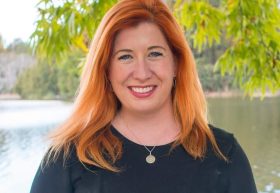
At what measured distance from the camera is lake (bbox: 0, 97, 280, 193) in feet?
26.3

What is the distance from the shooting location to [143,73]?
1244 mm

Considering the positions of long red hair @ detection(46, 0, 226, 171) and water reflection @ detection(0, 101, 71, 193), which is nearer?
long red hair @ detection(46, 0, 226, 171)

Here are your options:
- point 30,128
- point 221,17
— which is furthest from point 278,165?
point 221,17

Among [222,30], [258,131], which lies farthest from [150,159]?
[258,131]

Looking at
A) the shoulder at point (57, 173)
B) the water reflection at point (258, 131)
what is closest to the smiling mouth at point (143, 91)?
the shoulder at point (57, 173)

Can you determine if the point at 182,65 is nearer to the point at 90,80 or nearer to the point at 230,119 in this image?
the point at 90,80

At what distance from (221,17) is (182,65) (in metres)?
0.96

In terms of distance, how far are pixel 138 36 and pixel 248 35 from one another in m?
1.03

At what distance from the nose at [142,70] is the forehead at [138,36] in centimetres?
5

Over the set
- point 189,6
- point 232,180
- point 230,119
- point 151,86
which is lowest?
point 230,119

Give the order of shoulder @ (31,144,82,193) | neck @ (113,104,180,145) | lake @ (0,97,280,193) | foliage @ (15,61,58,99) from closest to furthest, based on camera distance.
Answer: shoulder @ (31,144,82,193), neck @ (113,104,180,145), lake @ (0,97,280,193), foliage @ (15,61,58,99)

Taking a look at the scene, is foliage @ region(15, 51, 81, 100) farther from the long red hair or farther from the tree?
the long red hair

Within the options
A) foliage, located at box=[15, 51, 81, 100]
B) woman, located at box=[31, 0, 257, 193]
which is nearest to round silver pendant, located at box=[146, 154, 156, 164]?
woman, located at box=[31, 0, 257, 193]

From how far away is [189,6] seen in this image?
7.57 ft
